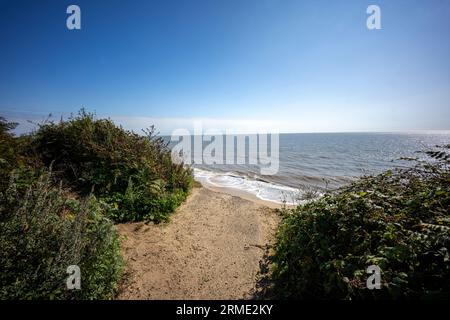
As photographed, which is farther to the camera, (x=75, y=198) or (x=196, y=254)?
(x=75, y=198)

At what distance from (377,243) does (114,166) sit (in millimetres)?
8163

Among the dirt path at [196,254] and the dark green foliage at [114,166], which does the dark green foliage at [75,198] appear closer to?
the dark green foliage at [114,166]

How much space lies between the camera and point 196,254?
5.30 metres

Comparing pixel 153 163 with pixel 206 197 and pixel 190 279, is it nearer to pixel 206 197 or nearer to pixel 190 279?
pixel 206 197

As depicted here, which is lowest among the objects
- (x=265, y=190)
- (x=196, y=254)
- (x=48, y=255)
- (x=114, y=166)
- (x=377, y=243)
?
(x=265, y=190)

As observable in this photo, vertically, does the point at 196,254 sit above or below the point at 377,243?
below

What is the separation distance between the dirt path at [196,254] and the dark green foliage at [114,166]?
2.61 ft

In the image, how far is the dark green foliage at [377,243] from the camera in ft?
8.03

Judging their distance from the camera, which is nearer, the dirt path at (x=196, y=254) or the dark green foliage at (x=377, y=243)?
the dark green foliage at (x=377, y=243)

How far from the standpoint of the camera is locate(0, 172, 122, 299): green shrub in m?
2.82

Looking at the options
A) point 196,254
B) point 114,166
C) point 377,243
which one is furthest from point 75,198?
point 377,243

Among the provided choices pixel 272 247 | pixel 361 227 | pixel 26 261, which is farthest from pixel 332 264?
pixel 26 261

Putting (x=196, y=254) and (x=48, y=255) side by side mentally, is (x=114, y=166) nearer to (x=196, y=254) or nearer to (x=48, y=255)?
(x=196, y=254)

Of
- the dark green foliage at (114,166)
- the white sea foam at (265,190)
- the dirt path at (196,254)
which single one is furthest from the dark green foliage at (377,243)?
the white sea foam at (265,190)
